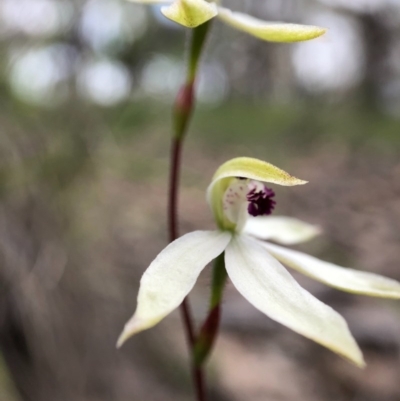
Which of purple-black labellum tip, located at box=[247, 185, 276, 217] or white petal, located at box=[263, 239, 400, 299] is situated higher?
purple-black labellum tip, located at box=[247, 185, 276, 217]

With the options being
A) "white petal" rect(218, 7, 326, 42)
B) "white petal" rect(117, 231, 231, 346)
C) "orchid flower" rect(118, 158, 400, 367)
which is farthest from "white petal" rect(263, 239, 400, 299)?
"white petal" rect(218, 7, 326, 42)

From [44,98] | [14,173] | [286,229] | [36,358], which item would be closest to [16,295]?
[36,358]

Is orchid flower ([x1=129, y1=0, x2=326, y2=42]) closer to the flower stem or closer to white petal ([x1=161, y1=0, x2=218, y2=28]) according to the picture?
white petal ([x1=161, y1=0, x2=218, y2=28])

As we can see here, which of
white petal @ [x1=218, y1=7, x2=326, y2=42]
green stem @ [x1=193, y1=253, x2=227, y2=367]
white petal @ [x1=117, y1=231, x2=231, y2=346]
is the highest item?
white petal @ [x1=218, y1=7, x2=326, y2=42]

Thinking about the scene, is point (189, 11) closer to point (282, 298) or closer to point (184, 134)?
point (184, 134)

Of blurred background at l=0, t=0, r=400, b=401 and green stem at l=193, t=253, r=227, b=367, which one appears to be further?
blurred background at l=0, t=0, r=400, b=401
